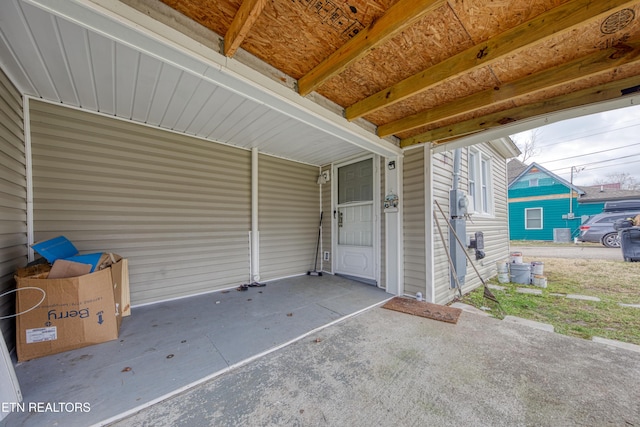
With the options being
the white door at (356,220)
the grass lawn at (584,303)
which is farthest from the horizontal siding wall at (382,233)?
the grass lawn at (584,303)

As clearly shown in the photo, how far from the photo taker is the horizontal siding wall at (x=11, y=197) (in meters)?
2.04

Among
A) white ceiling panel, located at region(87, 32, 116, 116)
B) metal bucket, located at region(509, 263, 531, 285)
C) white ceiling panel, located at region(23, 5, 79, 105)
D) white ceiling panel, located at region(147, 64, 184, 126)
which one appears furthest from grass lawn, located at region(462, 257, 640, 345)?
white ceiling panel, located at region(23, 5, 79, 105)

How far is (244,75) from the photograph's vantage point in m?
1.94

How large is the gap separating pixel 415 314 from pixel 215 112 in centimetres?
375

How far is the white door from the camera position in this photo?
4.46 meters

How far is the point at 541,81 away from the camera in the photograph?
6.97 feet

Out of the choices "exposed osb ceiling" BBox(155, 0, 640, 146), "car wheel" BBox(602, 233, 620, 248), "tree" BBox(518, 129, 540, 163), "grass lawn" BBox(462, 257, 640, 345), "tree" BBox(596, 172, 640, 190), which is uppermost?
"tree" BBox(518, 129, 540, 163)

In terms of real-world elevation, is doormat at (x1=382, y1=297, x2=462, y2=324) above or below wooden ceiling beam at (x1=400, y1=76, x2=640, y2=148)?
below

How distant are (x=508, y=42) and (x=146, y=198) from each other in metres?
4.41

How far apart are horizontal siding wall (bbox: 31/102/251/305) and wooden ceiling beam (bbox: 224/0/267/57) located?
2.42 metres

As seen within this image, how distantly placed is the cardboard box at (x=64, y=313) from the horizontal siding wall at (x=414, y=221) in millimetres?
3825

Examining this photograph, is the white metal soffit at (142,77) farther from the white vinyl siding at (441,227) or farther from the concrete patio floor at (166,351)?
the concrete patio floor at (166,351)

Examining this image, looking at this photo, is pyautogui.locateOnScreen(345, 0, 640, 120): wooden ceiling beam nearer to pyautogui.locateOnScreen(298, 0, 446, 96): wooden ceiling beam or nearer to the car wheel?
pyautogui.locateOnScreen(298, 0, 446, 96): wooden ceiling beam

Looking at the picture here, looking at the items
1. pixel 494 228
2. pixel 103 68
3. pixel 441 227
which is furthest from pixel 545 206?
pixel 103 68
